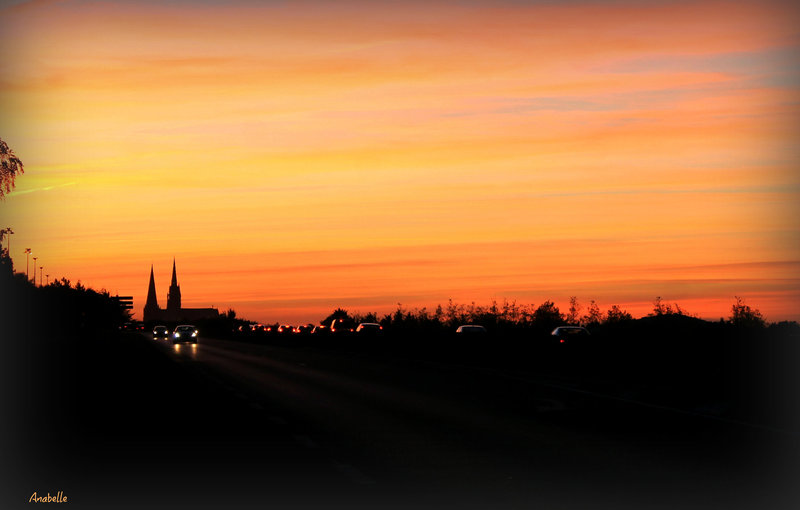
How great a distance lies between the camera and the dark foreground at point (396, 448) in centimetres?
995

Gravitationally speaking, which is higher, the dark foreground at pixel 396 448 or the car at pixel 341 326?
the car at pixel 341 326

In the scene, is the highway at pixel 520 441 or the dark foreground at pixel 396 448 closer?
the dark foreground at pixel 396 448

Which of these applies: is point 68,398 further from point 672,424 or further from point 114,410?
point 672,424

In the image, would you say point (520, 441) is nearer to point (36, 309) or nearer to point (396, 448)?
→ point (396, 448)

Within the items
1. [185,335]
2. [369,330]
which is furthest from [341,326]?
[369,330]

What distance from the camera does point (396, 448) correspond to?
13.3 metres

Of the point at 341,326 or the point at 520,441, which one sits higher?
the point at 341,326

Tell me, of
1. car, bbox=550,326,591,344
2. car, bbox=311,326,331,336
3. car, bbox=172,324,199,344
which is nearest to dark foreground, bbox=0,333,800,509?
car, bbox=550,326,591,344

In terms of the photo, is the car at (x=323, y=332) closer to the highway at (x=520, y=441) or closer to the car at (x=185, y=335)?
the car at (x=185, y=335)

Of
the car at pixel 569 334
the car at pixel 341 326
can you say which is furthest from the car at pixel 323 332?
the car at pixel 569 334

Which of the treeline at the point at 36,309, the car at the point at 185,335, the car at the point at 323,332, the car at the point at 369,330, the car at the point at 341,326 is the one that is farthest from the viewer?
the treeline at the point at 36,309

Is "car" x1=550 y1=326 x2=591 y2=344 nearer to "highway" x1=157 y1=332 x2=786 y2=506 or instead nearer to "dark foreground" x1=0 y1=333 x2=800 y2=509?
"highway" x1=157 y1=332 x2=786 y2=506

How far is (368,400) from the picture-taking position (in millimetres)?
21281

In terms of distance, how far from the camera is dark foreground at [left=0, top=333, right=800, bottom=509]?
995 cm
